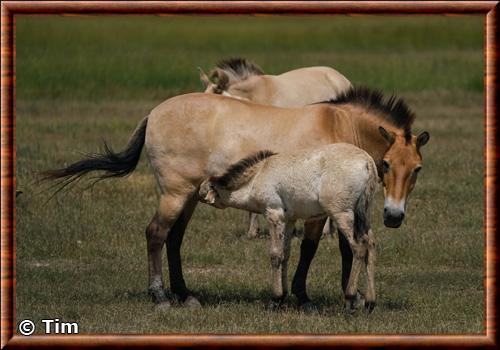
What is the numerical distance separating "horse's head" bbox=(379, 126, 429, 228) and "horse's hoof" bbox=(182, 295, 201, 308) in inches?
76.2

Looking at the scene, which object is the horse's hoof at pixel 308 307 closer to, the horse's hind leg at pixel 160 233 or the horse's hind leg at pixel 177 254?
the horse's hind leg at pixel 177 254

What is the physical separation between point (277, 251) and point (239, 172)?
81cm

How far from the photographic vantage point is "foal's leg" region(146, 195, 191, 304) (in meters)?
9.80

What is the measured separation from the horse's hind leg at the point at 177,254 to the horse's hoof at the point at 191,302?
0.38ft

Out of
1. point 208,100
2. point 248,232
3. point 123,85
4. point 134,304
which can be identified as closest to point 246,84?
point 248,232

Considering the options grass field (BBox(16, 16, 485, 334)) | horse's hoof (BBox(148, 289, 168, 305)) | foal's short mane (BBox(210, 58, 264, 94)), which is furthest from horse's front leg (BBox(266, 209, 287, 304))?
foal's short mane (BBox(210, 58, 264, 94))

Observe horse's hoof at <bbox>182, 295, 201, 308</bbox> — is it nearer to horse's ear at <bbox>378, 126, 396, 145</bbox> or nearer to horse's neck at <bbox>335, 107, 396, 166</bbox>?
horse's neck at <bbox>335, 107, 396, 166</bbox>

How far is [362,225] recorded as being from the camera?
9094mm

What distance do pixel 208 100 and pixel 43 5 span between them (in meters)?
1.84

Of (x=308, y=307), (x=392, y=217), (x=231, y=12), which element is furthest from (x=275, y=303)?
(x=231, y=12)

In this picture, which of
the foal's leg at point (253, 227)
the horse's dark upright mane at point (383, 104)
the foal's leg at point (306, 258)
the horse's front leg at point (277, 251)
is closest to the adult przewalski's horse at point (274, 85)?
the foal's leg at point (253, 227)

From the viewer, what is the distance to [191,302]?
9.80m

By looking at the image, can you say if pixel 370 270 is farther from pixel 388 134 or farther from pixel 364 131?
pixel 364 131

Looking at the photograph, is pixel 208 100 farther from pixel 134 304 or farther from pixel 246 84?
pixel 246 84
